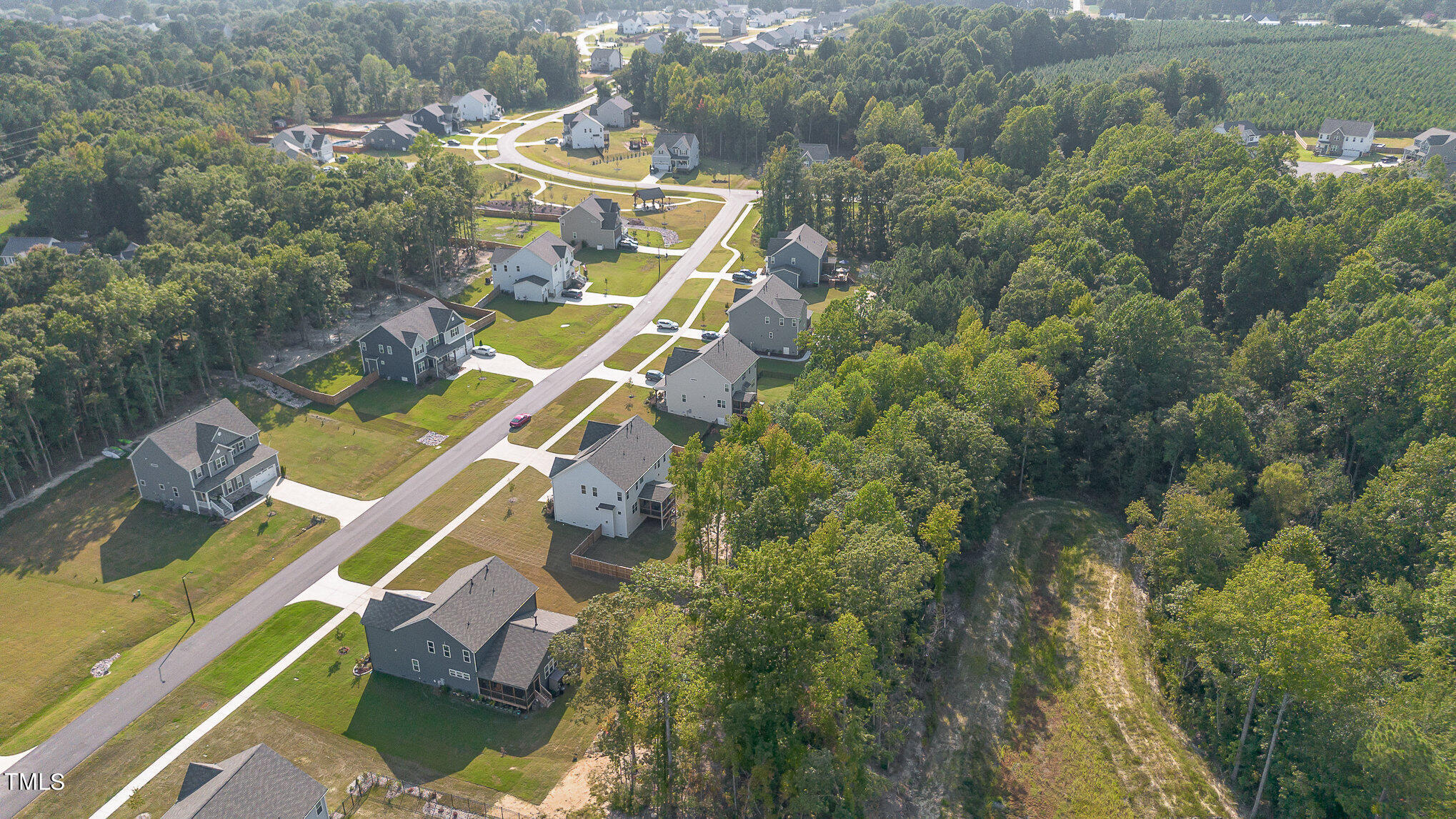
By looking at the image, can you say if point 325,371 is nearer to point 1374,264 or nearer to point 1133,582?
point 1133,582

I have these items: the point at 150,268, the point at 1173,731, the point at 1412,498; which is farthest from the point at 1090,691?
the point at 150,268

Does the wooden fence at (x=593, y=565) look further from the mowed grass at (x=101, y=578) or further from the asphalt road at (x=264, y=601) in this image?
the mowed grass at (x=101, y=578)

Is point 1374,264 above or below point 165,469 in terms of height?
above

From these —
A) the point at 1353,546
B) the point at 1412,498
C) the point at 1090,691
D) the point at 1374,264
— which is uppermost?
the point at 1374,264

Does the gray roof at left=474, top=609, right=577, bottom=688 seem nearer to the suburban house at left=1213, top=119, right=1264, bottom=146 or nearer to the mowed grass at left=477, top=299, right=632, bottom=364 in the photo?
the mowed grass at left=477, top=299, right=632, bottom=364

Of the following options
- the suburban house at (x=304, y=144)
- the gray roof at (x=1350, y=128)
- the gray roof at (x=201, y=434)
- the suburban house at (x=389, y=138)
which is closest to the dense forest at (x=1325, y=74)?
the gray roof at (x=1350, y=128)

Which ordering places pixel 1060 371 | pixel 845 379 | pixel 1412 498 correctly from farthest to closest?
pixel 1060 371, pixel 845 379, pixel 1412 498

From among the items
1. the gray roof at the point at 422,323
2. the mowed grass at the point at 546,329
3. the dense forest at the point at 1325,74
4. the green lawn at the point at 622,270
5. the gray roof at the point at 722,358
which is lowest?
the mowed grass at the point at 546,329
